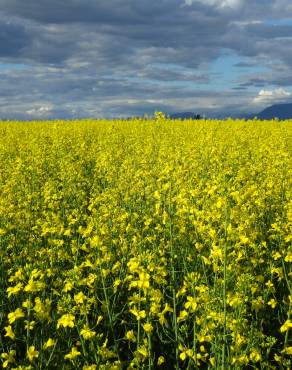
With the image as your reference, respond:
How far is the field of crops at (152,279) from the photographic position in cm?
326

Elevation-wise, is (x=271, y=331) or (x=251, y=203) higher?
(x=251, y=203)

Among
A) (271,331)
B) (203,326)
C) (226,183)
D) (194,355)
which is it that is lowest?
→ (271,331)

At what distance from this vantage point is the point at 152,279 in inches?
181

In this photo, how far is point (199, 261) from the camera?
4.95 metres

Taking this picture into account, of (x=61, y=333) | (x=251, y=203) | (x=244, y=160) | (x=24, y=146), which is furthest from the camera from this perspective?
(x=24, y=146)

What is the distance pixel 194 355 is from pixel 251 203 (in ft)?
10.1

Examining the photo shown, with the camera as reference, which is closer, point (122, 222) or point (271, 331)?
point (271, 331)

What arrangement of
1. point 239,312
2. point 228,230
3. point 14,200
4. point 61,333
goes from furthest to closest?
1. point 14,200
2. point 61,333
3. point 228,230
4. point 239,312

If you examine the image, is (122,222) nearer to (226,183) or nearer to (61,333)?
(61,333)

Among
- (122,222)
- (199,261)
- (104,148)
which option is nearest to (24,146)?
(104,148)

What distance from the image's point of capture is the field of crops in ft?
10.7

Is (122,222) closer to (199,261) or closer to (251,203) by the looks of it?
(199,261)

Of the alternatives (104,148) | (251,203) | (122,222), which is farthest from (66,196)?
(104,148)

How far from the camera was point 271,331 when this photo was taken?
4.55 metres
